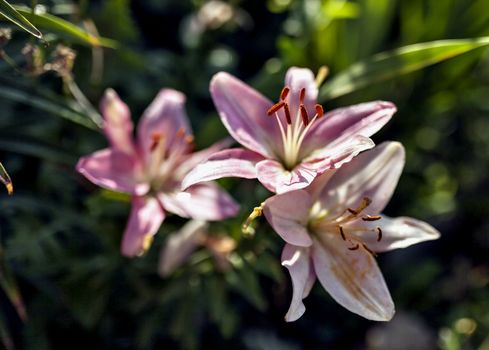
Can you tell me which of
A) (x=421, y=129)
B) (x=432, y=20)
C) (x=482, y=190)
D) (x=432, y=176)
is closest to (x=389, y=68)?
(x=432, y=20)

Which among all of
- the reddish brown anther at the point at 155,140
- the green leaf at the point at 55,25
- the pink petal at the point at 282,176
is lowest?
the reddish brown anther at the point at 155,140

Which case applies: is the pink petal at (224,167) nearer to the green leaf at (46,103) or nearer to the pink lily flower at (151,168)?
the pink lily flower at (151,168)

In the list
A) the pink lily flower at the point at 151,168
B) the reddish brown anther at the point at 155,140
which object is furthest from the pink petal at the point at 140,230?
the reddish brown anther at the point at 155,140

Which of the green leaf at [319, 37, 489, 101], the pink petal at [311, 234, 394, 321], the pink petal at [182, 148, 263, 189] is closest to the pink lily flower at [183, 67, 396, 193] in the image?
the pink petal at [182, 148, 263, 189]

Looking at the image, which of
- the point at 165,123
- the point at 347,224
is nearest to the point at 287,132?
the point at 347,224

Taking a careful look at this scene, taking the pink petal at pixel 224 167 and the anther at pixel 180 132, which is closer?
the pink petal at pixel 224 167

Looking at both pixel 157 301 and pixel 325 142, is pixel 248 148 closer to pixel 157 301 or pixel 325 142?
pixel 325 142

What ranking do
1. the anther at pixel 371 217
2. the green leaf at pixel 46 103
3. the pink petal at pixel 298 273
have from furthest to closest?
the green leaf at pixel 46 103 → the anther at pixel 371 217 → the pink petal at pixel 298 273
